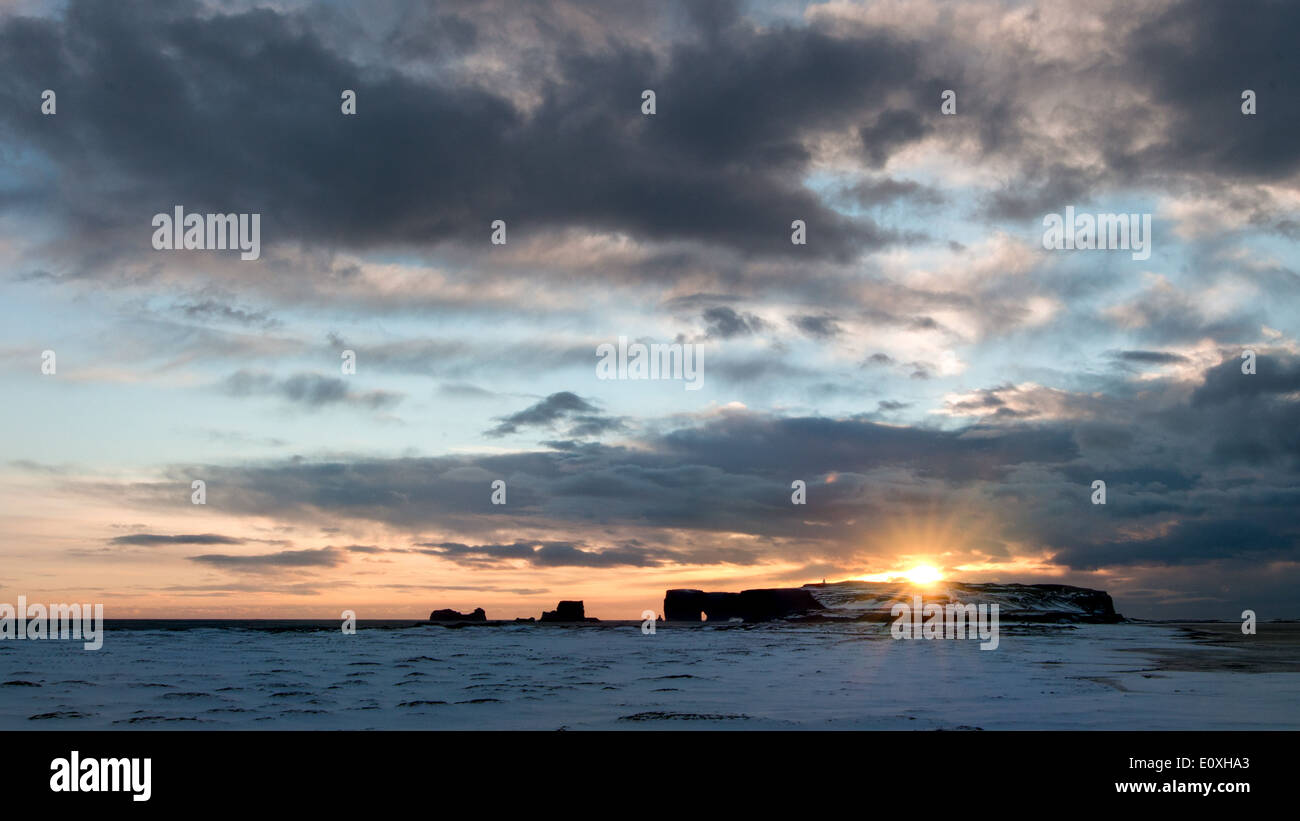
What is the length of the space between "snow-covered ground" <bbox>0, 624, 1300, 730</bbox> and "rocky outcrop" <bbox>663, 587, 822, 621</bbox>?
8859 centimetres

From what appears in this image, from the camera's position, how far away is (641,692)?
78.2 ft

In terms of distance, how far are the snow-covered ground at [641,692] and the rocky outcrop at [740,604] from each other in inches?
3488

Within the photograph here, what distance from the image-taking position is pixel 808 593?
420ft

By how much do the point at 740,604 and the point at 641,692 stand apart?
124m

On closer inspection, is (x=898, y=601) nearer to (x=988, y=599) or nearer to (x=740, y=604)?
(x=988, y=599)

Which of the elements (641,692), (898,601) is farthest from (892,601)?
(641,692)

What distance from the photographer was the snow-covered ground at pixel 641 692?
17.8 m

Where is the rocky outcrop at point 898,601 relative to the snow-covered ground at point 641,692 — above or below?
below

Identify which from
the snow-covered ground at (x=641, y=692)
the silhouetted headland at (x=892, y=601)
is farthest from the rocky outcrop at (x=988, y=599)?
the snow-covered ground at (x=641, y=692)

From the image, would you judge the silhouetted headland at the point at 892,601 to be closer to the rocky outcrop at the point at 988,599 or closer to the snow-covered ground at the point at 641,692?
the rocky outcrop at the point at 988,599
